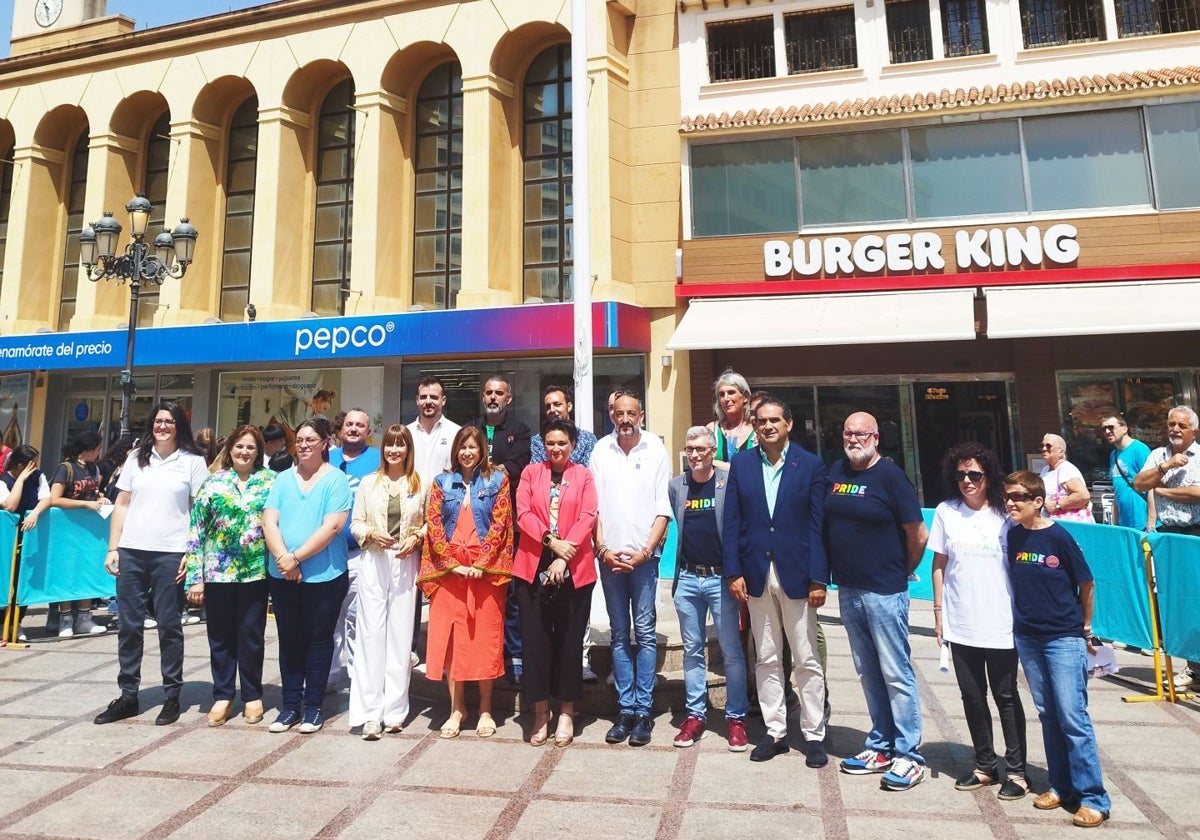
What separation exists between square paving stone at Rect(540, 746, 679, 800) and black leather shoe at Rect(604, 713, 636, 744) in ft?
0.18

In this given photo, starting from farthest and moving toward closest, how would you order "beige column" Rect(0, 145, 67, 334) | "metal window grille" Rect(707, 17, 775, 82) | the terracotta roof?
"beige column" Rect(0, 145, 67, 334) < "metal window grille" Rect(707, 17, 775, 82) < the terracotta roof

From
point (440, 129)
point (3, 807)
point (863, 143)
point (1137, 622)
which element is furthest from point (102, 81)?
point (1137, 622)

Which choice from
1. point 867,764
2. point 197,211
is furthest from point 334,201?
point 867,764

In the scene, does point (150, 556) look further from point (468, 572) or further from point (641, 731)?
point (641, 731)

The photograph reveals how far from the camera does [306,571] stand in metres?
4.98

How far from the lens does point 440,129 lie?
670 inches

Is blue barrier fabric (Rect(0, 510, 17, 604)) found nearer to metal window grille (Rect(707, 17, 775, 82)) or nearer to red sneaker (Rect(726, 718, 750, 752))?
red sneaker (Rect(726, 718, 750, 752))

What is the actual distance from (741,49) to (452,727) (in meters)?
14.1

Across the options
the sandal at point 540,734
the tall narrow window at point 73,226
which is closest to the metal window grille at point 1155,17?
the sandal at point 540,734

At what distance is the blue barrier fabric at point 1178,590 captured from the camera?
5422mm

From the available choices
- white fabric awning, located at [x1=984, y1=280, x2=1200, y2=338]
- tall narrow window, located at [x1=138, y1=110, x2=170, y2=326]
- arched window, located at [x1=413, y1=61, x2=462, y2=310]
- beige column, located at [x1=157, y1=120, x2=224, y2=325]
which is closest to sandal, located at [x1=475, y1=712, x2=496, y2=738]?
white fabric awning, located at [x1=984, y1=280, x2=1200, y2=338]

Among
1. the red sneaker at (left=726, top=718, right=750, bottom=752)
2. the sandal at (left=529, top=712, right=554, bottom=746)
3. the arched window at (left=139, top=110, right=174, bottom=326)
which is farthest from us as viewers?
the arched window at (left=139, top=110, right=174, bottom=326)

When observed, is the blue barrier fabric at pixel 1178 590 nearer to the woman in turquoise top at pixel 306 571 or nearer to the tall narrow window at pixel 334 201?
the woman in turquoise top at pixel 306 571

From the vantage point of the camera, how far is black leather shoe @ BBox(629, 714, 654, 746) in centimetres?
461
